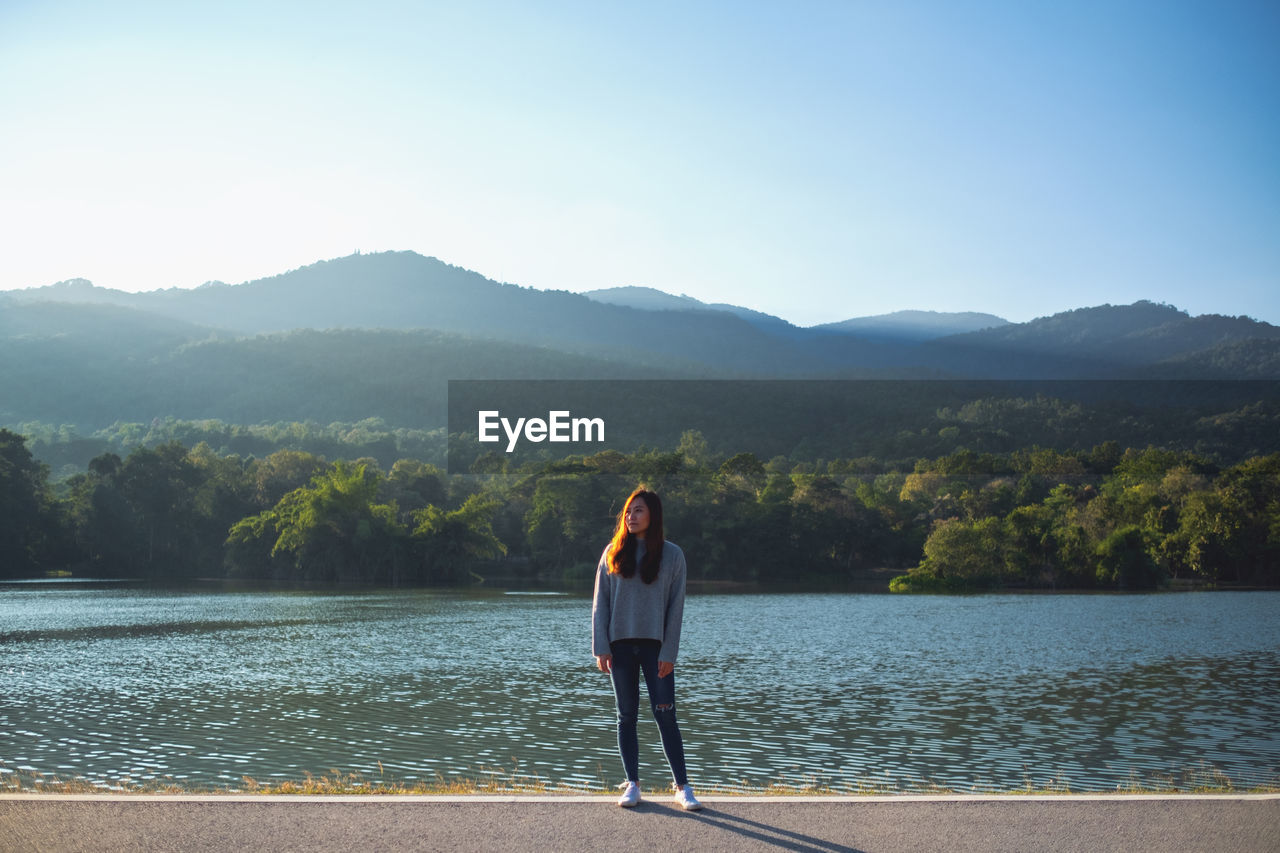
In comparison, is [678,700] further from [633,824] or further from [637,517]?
[633,824]

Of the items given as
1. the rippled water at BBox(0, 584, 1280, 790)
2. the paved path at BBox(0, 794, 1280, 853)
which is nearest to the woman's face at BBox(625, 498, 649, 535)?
the paved path at BBox(0, 794, 1280, 853)

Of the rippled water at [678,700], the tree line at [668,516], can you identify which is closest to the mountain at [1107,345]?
the tree line at [668,516]

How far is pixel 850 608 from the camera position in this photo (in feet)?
143

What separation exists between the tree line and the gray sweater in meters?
57.6

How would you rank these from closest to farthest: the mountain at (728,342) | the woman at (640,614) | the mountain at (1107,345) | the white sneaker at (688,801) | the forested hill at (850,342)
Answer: the white sneaker at (688,801) → the woman at (640,614) → the mountain at (1107,345) → the mountain at (728,342) → the forested hill at (850,342)

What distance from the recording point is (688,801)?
6.13 m

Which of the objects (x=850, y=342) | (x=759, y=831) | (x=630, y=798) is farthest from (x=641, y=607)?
(x=850, y=342)

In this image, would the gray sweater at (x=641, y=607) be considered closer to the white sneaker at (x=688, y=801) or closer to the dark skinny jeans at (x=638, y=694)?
the dark skinny jeans at (x=638, y=694)

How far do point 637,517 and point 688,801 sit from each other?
1.74m

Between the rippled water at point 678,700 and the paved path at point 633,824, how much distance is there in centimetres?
533

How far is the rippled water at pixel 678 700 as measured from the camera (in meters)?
12.5

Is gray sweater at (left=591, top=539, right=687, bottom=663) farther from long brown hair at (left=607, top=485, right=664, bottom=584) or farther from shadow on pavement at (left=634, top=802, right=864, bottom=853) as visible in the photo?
shadow on pavement at (left=634, top=802, right=864, bottom=853)

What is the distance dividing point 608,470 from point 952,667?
5739 centimetres

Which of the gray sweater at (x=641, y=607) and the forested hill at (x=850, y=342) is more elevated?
the forested hill at (x=850, y=342)
